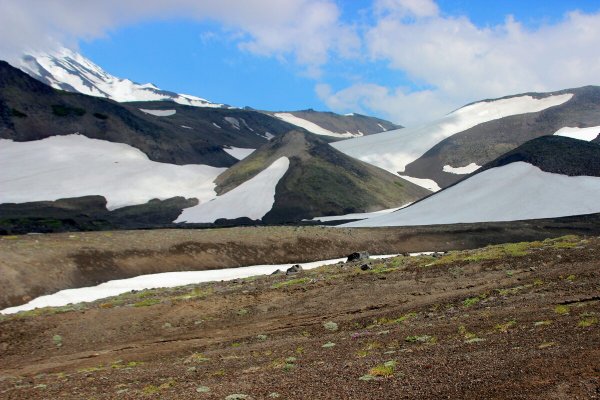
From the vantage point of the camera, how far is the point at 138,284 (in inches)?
2178

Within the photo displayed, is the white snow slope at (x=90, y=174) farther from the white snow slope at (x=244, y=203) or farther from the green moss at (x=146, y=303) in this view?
the green moss at (x=146, y=303)

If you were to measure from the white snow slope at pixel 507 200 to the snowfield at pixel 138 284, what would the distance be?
135 ft

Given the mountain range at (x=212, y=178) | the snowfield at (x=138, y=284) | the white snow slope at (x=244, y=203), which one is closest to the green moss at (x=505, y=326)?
the snowfield at (x=138, y=284)

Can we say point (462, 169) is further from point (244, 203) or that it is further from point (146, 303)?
point (146, 303)

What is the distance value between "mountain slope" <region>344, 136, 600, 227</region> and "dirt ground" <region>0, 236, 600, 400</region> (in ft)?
180

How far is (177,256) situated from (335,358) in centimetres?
4503

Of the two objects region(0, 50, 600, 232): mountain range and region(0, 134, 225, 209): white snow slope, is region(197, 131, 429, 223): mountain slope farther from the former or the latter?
region(0, 134, 225, 209): white snow slope

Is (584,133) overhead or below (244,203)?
overhead

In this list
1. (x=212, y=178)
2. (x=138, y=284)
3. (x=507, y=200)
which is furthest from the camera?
(x=212, y=178)

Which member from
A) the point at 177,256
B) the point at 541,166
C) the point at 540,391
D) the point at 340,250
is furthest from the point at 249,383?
the point at 541,166

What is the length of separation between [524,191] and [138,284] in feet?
243

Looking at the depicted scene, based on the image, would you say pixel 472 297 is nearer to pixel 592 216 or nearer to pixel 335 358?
pixel 335 358

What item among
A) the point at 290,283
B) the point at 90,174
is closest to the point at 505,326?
the point at 290,283

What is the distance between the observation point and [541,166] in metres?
112
